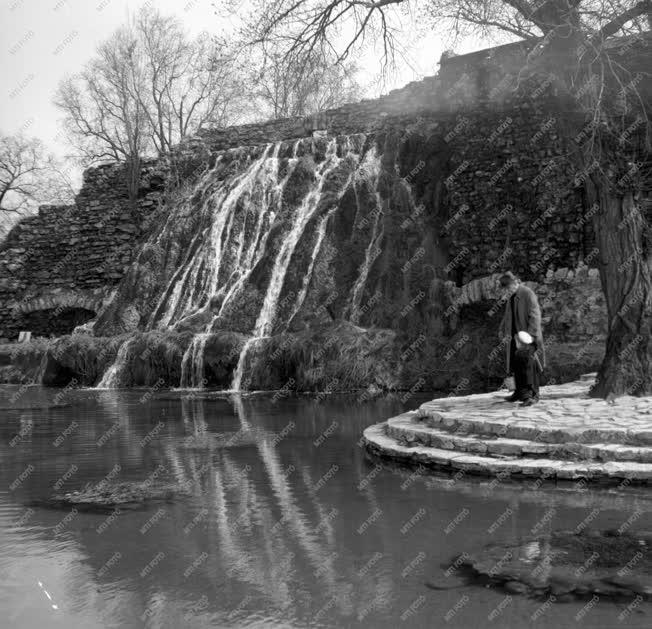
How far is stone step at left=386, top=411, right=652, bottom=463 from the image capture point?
20.3ft

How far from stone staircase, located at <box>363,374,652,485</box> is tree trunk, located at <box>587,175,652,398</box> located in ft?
0.97

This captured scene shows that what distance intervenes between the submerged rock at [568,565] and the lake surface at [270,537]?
0.42ft

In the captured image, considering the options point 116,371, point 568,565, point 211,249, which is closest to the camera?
point 568,565

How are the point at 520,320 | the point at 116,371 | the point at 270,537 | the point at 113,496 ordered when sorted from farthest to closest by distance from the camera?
the point at 116,371 → the point at 520,320 → the point at 113,496 → the point at 270,537

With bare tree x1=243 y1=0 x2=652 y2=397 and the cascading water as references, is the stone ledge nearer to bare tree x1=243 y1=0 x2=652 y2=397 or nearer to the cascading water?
bare tree x1=243 y1=0 x2=652 y2=397

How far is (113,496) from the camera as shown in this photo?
6.16 m

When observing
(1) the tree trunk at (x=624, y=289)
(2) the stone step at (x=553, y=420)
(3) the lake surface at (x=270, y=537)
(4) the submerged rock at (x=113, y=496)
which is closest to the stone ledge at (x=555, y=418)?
(2) the stone step at (x=553, y=420)

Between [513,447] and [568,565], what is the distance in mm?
2571

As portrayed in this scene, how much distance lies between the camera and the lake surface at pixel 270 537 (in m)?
3.65

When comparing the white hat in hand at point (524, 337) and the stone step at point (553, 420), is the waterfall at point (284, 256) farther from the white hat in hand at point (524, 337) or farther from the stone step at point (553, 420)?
the white hat in hand at point (524, 337)

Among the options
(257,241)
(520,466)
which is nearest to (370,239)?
(257,241)

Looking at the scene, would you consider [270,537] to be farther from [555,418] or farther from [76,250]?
[76,250]

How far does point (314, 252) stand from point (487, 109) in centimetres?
558

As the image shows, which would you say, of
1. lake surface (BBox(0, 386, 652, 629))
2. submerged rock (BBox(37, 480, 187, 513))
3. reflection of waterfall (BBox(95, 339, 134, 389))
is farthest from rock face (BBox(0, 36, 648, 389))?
submerged rock (BBox(37, 480, 187, 513))
